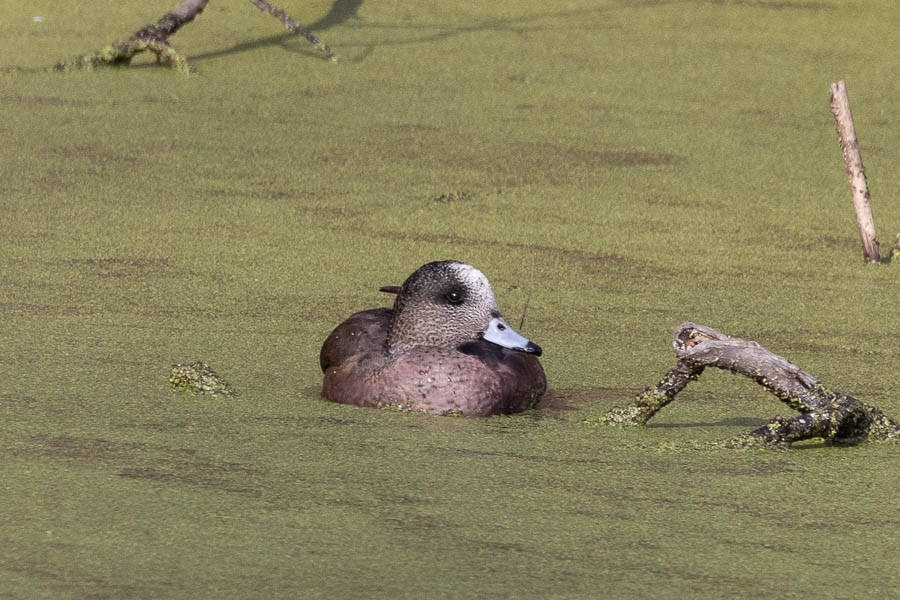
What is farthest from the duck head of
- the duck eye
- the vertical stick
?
the vertical stick

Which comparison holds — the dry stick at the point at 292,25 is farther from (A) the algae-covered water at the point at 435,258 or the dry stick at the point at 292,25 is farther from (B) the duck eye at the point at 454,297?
(B) the duck eye at the point at 454,297

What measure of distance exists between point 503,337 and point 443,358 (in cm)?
14

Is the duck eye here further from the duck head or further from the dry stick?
the dry stick

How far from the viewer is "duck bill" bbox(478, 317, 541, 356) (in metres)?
3.57

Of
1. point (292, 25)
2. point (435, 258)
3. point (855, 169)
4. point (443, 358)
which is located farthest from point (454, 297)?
point (292, 25)

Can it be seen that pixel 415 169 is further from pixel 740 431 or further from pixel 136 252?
pixel 740 431

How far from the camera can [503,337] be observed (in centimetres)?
362

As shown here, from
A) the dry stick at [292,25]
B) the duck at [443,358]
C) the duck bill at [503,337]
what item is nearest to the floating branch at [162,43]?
the dry stick at [292,25]

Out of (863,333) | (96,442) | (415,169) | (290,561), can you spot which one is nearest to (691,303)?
(863,333)

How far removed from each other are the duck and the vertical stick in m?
1.87

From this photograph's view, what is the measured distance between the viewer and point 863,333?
176 inches

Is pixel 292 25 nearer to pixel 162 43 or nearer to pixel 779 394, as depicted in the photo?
pixel 162 43

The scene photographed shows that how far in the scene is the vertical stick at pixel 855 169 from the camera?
202 inches

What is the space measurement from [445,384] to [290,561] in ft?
3.26
